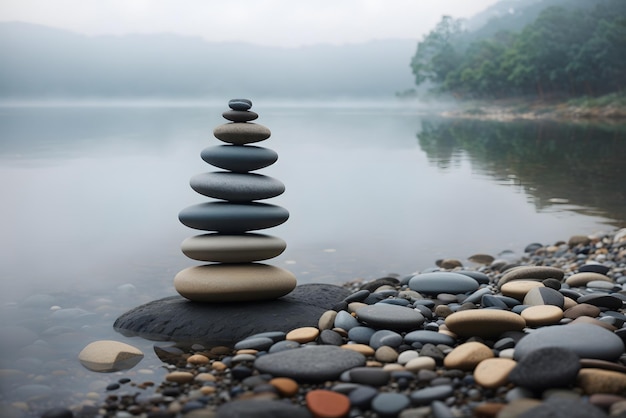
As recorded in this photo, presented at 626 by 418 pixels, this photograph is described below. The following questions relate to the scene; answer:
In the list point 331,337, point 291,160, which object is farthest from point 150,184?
point 331,337

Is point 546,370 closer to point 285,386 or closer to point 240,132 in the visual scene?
point 285,386

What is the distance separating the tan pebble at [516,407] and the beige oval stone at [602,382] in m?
0.43

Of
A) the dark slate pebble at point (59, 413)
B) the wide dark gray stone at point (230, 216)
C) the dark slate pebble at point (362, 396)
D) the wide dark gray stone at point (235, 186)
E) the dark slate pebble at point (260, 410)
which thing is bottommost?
the dark slate pebble at point (59, 413)

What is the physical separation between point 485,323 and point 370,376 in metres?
1.29

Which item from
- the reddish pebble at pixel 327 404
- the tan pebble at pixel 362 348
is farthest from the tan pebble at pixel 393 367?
the reddish pebble at pixel 327 404

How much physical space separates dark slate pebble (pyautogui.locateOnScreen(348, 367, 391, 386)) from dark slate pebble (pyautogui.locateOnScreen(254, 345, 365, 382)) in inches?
5.5

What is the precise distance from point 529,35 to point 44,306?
71.2 meters

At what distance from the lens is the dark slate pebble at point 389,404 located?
400cm

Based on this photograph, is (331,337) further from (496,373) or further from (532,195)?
(532,195)

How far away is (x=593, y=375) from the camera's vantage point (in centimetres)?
422

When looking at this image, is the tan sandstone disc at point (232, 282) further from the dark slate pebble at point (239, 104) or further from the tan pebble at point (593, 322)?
the tan pebble at point (593, 322)

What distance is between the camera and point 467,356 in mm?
4664

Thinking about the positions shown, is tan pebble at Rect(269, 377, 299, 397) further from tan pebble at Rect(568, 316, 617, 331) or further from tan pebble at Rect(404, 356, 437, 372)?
tan pebble at Rect(568, 316, 617, 331)

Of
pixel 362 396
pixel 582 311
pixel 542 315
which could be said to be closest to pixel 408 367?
pixel 362 396
